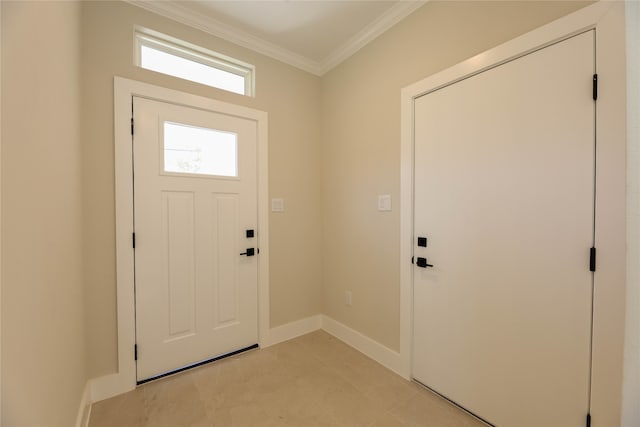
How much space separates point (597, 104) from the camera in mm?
1143

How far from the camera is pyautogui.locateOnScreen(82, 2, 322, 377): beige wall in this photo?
1707mm

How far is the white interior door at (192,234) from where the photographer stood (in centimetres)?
189

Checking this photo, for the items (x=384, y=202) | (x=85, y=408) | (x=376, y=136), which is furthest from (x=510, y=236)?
(x=85, y=408)

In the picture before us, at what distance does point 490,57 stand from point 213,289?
2547 millimetres

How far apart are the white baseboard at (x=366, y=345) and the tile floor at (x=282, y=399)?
0.22ft

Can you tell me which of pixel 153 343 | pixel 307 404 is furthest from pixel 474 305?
pixel 153 343

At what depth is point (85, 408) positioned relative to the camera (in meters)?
1.56

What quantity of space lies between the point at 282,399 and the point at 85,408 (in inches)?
47.2

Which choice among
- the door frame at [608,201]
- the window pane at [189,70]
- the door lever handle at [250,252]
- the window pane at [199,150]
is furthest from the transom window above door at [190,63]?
the door frame at [608,201]

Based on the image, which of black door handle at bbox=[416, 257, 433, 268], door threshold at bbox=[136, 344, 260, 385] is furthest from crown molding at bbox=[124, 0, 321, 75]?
door threshold at bbox=[136, 344, 260, 385]

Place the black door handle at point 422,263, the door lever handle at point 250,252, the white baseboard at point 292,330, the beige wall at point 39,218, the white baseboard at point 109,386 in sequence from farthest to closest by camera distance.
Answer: the white baseboard at point 292,330 → the door lever handle at point 250,252 → the black door handle at point 422,263 → the white baseboard at point 109,386 → the beige wall at point 39,218

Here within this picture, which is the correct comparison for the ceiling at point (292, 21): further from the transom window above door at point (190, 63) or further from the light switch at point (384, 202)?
the light switch at point (384, 202)

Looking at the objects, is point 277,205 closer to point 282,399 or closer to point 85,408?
point 282,399

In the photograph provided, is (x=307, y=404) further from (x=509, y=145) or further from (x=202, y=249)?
(x=509, y=145)
